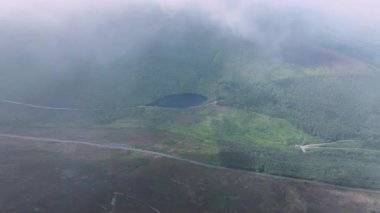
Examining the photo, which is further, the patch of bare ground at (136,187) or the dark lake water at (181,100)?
the dark lake water at (181,100)

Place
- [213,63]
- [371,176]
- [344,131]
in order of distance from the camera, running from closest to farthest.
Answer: [371,176]
[344,131]
[213,63]

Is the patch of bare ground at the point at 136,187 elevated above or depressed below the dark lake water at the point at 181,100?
below

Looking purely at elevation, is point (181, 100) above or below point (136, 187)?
above

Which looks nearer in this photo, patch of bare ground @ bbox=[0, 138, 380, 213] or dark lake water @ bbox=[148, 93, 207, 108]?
patch of bare ground @ bbox=[0, 138, 380, 213]

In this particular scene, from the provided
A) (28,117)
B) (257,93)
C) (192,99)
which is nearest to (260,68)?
(257,93)

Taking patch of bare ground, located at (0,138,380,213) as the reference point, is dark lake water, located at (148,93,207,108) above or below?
above

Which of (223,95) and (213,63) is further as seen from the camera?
(213,63)

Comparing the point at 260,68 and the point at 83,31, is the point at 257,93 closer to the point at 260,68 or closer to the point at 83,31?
the point at 260,68

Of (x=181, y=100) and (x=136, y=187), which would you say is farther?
(x=181, y=100)
